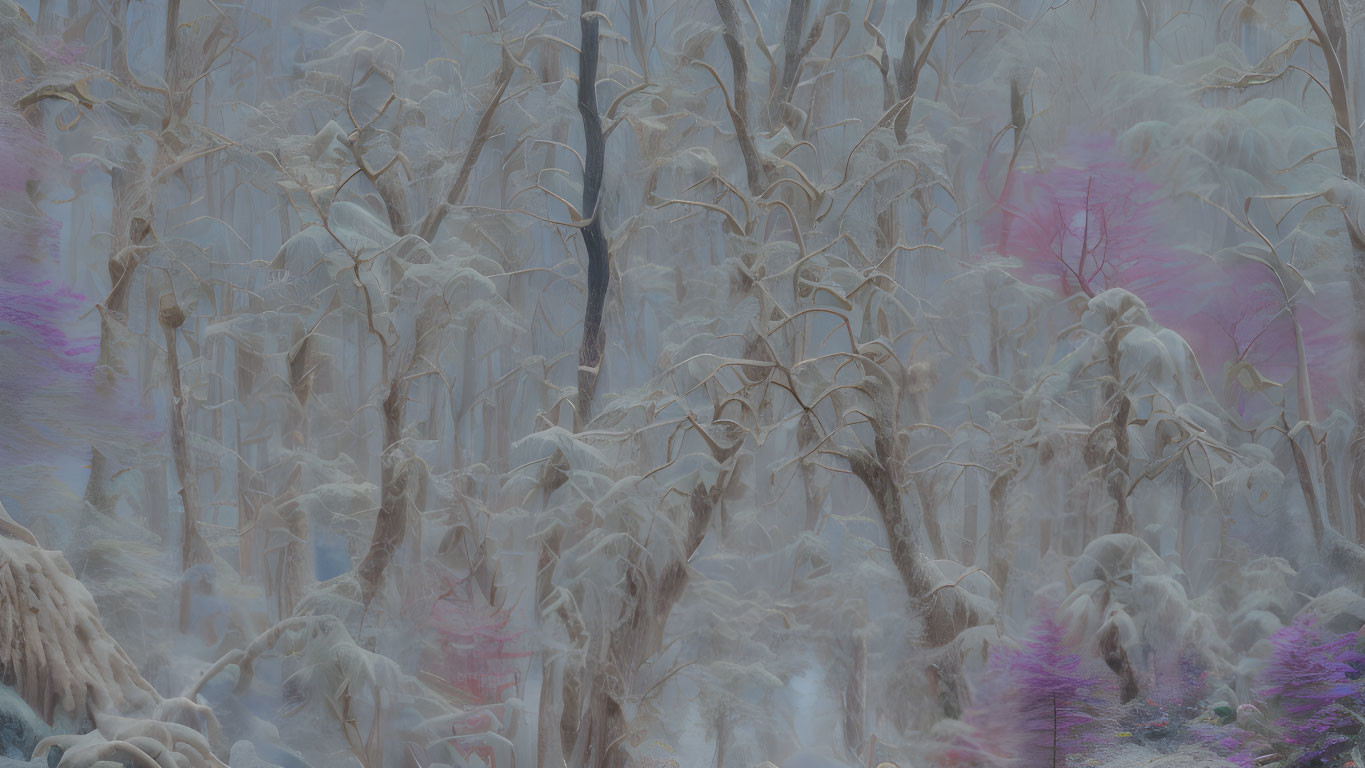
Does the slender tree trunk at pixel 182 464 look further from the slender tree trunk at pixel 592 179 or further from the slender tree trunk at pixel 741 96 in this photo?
the slender tree trunk at pixel 741 96

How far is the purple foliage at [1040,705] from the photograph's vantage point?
2951mm

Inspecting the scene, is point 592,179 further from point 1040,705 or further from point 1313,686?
point 1313,686

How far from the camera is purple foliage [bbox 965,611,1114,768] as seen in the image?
9.68ft

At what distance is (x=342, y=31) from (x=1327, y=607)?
9.88 ft

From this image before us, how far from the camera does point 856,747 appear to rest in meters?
2.93

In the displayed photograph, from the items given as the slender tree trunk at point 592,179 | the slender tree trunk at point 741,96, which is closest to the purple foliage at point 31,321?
the slender tree trunk at point 592,179

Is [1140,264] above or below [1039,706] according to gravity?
above

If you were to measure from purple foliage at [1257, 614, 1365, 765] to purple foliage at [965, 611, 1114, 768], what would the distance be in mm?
474

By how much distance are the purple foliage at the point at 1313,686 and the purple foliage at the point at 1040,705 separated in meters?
0.47

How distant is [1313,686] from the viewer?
10.1 feet

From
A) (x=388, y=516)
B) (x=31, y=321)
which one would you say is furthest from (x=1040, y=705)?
(x=31, y=321)

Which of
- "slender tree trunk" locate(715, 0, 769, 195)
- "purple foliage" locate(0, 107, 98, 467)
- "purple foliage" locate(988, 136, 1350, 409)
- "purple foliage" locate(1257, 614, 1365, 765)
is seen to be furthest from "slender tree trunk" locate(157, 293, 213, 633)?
"purple foliage" locate(1257, 614, 1365, 765)

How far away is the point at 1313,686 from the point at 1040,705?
761 millimetres

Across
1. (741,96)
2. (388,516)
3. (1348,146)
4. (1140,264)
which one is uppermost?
(741,96)
